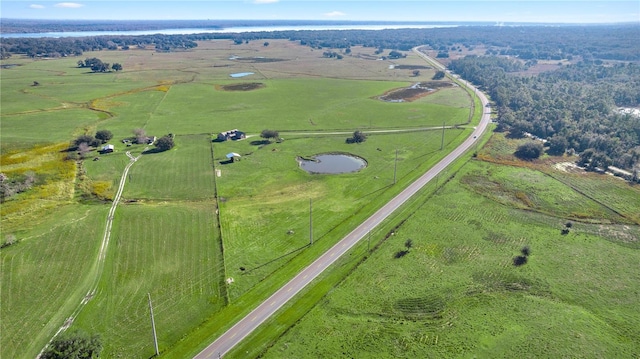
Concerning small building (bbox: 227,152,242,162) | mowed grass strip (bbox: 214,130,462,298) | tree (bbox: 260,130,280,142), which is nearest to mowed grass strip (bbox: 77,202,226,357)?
mowed grass strip (bbox: 214,130,462,298)

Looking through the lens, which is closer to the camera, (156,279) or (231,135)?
(156,279)

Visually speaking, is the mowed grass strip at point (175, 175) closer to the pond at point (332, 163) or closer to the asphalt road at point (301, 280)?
the pond at point (332, 163)

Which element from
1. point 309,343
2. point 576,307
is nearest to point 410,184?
point 576,307

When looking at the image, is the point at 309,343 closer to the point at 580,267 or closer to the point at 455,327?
the point at 455,327

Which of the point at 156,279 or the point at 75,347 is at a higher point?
the point at 75,347

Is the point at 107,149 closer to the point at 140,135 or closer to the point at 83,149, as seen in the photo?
the point at 83,149

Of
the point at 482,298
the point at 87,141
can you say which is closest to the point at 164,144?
the point at 87,141

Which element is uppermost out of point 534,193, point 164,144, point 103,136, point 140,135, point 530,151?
point 103,136

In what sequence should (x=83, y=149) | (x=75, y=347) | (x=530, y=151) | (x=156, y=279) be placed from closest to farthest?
(x=75, y=347) → (x=156, y=279) → (x=83, y=149) → (x=530, y=151)
